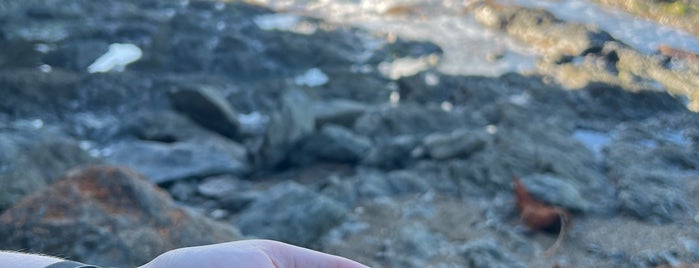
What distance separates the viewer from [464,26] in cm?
1311

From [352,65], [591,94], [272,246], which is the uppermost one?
[272,246]

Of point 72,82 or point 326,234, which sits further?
point 72,82

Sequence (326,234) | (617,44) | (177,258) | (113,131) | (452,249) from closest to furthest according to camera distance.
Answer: (177,258), (452,249), (326,234), (617,44), (113,131)

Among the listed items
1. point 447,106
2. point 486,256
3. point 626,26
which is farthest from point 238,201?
point 626,26

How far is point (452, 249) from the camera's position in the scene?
504 cm

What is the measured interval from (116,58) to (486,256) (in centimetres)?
897

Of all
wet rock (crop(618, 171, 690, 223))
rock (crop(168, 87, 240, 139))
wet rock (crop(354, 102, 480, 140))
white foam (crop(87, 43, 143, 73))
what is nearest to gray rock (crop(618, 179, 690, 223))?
wet rock (crop(618, 171, 690, 223))

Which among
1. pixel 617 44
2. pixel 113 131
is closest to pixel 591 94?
pixel 617 44

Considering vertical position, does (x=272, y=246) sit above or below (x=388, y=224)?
above

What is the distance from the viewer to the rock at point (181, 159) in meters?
7.43

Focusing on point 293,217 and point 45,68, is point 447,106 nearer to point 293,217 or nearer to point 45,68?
point 293,217

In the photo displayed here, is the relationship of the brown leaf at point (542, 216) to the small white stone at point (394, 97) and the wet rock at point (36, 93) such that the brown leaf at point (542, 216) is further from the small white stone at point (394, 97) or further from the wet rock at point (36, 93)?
the wet rock at point (36, 93)

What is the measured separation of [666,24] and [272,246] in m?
6.09

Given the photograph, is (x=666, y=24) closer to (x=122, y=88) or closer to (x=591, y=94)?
(x=591, y=94)
